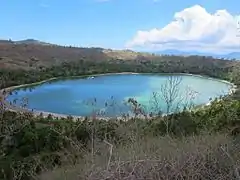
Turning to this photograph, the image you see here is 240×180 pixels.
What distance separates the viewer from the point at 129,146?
14.4 ft

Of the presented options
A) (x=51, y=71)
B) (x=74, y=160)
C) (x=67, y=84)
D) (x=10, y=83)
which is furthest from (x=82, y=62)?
(x=74, y=160)

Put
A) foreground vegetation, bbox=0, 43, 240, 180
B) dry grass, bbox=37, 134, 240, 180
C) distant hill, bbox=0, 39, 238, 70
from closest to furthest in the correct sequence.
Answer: dry grass, bbox=37, 134, 240, 180 < foreground vegetation, bbox=0, 43, 240, 180 < distant hill, bbox=0, 39, 238, 70

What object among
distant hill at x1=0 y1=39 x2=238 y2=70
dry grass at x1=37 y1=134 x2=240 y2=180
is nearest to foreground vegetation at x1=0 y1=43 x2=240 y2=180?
dry grass at x1=37 y1=134 x2=240 y2=180

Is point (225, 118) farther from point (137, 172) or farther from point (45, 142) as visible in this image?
point (137, 172)

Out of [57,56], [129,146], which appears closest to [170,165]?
[129,146]

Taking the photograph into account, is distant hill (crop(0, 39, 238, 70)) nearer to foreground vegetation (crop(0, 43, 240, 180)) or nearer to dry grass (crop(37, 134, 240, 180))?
foreground vegetation (crop(0, 43, 240, 180))

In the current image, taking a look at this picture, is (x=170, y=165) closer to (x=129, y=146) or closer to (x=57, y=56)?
(x=129, y=146)

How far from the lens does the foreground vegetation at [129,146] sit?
3.16m

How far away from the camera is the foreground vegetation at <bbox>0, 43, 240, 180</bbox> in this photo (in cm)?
316

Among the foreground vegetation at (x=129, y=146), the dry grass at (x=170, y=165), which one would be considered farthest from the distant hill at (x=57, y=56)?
the dry grass at (x=170, y=165)

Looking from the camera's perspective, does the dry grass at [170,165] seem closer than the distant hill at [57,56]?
Yes

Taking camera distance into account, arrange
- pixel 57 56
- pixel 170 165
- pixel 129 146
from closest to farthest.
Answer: pixel 170 165
pixel 129 146
pixel 57 56

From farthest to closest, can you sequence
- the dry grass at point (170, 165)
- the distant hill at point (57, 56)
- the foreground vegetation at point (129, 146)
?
the distant hill at point (57, 56) < the foreground vegetation at point (129, 146) < the dry grass at point (170, 165)

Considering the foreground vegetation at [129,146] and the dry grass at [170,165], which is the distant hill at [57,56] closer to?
the foreground vegetation at [129,146]
